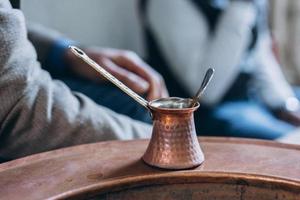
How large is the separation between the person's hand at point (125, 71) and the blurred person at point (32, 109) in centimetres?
33

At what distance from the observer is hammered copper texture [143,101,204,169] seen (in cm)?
55

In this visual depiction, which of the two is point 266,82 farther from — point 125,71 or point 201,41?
point 125,71

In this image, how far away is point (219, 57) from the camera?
157 centimetres

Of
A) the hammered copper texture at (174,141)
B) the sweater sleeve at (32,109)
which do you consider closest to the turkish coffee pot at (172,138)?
the hammered copper texture at (174,141)

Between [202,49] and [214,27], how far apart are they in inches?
3.5

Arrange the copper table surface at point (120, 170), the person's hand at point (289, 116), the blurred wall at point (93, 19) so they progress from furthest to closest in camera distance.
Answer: the blurred wall at point (93, 19), the person's hand at point (289, 116), the copper table surface at point (120, 170)

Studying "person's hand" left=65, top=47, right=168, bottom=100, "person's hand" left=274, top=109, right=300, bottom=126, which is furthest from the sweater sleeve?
"person's hand" left=274, top=109, right=300, bottom=126

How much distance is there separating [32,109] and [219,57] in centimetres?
100

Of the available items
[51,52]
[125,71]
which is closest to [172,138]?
[125,71]

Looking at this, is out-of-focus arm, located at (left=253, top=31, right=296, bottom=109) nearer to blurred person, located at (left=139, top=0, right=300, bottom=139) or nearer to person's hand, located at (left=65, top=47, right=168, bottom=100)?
blurred person, located at (left=139, top=0, right=300, bottom=139)

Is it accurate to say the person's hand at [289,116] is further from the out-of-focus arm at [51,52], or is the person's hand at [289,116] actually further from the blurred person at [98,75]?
the out-of-focus arm at [51,52]

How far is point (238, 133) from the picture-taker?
1.42 m

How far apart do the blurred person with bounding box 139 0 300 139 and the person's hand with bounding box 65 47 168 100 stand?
422mm

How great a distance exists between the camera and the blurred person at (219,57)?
1554mm
